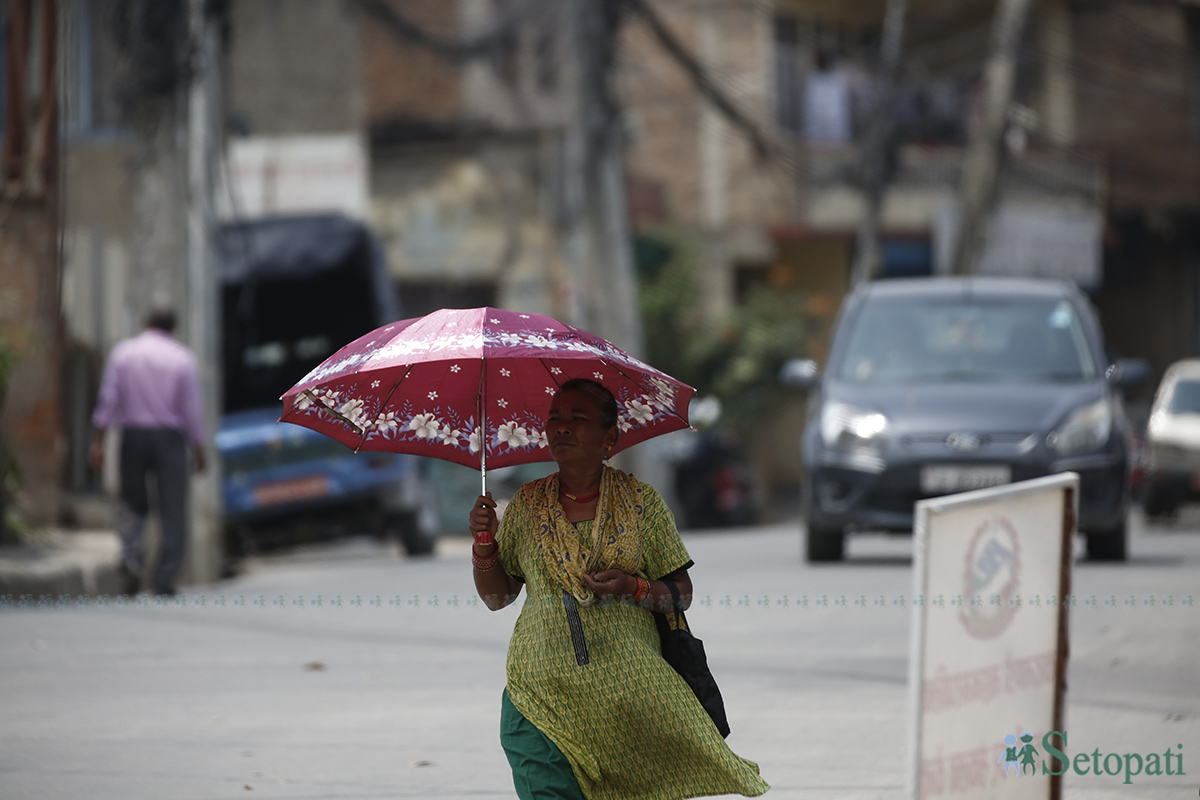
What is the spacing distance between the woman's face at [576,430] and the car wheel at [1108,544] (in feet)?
25.8

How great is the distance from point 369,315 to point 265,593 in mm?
4567

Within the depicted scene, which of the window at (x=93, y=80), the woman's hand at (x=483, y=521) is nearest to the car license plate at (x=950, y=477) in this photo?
the woman's hand at (x=483, y=521)

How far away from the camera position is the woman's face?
4035 millimetres

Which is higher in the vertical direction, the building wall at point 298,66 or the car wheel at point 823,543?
the building wall at point 298,66

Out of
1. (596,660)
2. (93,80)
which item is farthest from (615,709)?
(93,80)

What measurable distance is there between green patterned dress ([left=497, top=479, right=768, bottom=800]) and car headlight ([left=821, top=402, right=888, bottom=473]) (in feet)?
23.4

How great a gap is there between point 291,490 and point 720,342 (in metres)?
11.4

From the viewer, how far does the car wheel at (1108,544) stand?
11305 mm

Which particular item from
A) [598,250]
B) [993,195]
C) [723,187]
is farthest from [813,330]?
[598,250]

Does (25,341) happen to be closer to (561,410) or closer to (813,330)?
(561,410)

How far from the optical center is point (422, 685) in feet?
24.4

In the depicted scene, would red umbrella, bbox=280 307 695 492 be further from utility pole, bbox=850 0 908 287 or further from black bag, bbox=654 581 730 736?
utility pole, bbox=850 0 908 287

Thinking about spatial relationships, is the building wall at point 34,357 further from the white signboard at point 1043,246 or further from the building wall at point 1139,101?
the building wall at point 1139,101

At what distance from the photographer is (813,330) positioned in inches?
1146
